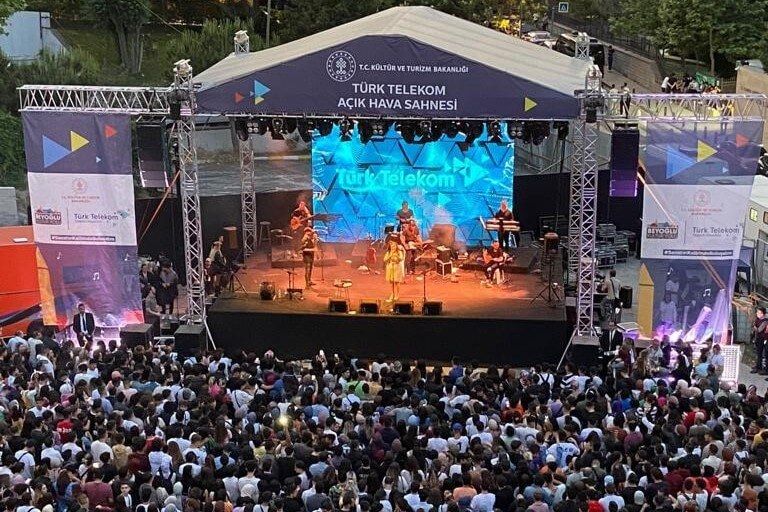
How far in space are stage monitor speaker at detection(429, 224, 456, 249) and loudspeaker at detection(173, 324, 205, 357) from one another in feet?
23.6

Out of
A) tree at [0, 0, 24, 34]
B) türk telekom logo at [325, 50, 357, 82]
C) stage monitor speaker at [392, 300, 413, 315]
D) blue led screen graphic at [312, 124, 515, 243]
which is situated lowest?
stage monitor speaker at [392, 300, 413, 315]

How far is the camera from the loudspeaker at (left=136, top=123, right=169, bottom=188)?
62.4ft

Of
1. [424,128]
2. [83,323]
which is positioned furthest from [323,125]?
[83,323]

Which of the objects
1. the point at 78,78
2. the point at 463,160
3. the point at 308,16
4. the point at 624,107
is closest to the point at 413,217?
the point at 463,160

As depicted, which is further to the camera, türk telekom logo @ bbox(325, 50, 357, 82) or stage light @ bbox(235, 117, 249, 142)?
stage light @ bbox(235, 117, 249, 142)

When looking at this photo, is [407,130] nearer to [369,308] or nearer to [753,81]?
[369,308]

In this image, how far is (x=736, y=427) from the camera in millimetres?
13297

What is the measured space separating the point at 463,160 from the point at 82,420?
13.3 meters

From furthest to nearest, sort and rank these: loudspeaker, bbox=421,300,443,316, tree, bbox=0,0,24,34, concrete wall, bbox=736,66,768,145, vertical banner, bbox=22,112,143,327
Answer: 1. concrete wall, bbox=736,66,768,145
2. tree, bbox=0,0,24,34
3. loudspeaker, bbox=421,300,443,316
4. vertical banner, bbox=22,112,143,327

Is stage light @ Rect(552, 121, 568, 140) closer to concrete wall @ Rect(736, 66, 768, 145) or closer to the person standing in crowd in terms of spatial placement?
the person standing in crowd

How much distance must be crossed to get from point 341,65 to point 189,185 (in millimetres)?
3413

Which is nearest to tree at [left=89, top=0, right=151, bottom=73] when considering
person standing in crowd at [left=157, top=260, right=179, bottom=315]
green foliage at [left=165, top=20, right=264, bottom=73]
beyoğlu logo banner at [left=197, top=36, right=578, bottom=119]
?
green foliage at [left=165, top=20, right=264, bottom=73]

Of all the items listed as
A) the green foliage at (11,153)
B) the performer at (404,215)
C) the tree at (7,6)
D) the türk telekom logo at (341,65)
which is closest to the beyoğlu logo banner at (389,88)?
the türk telekom logo at (341,65)

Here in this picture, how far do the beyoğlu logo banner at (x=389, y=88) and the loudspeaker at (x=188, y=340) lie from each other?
12.8ft
